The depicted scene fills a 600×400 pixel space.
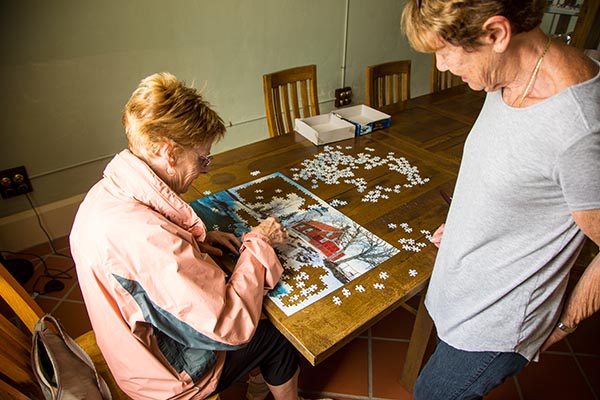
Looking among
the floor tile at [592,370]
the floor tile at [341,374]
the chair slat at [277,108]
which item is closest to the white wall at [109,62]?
the chair slat at [277,108]

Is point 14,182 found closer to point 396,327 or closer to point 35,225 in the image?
point 35,225

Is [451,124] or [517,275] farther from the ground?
[517,275]

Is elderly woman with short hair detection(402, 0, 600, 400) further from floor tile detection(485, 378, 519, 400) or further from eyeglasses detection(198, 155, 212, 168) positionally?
floor tile detection(485, 378, 519, 400)

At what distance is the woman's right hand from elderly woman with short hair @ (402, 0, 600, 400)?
526 mm

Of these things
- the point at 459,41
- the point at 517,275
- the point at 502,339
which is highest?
the point at 459,41

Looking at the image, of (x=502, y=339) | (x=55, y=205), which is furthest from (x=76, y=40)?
(x=502, y=339)

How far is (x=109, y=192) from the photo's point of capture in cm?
114

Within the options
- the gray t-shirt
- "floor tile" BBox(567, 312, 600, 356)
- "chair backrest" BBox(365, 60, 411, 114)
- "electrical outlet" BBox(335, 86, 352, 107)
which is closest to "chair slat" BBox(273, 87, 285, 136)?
"chair backrest" BBox(365, 60, 411, 114)

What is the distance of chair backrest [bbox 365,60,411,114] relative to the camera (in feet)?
8.72

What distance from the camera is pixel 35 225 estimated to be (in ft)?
8.89

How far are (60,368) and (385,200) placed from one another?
130 centimetres

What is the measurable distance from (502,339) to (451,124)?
1651 mm

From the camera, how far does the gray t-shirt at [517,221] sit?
0.75 meters

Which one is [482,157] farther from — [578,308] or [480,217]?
[578,308]
